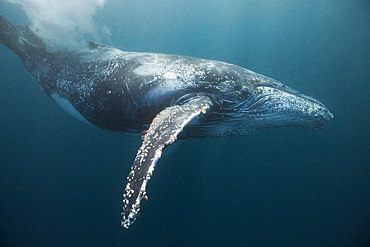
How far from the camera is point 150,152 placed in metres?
1.81

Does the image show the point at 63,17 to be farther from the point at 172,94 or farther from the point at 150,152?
the point at 150,152

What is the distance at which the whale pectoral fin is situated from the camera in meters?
1.58

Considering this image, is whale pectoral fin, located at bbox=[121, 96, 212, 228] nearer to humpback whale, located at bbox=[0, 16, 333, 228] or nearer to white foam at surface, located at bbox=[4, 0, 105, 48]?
humpback whale, located at bbox=[0, 16, 333, 228]

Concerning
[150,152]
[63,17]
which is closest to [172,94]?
[150,152]

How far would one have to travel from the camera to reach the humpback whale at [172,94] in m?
3.07

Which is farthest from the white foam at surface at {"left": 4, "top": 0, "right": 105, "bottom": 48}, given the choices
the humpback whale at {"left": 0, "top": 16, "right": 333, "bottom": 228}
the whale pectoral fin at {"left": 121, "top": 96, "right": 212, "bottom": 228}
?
the whale pectoral fin at {"left": 121, "top": 96, "right": 212, "bottom": 228}

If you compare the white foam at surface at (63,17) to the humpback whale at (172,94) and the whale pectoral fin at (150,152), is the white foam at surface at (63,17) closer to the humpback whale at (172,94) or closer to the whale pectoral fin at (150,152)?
the humpback whale at (172,94)

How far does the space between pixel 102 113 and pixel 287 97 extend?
476 centimetres

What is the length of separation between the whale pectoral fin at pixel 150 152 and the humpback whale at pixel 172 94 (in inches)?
7.5

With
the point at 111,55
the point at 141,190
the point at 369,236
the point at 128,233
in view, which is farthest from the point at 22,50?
the point at 369,236

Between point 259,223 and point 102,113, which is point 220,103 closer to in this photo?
point 102,113

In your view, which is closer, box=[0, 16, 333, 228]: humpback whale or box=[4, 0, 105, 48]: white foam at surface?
box=[0, 16, 333, 228]: humpback whale

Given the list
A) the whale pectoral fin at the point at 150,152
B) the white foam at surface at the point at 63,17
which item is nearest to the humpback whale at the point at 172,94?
the whale pectoral fin at the point at 150,152

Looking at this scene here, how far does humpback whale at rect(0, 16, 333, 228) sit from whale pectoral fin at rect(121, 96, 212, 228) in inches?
7.5
